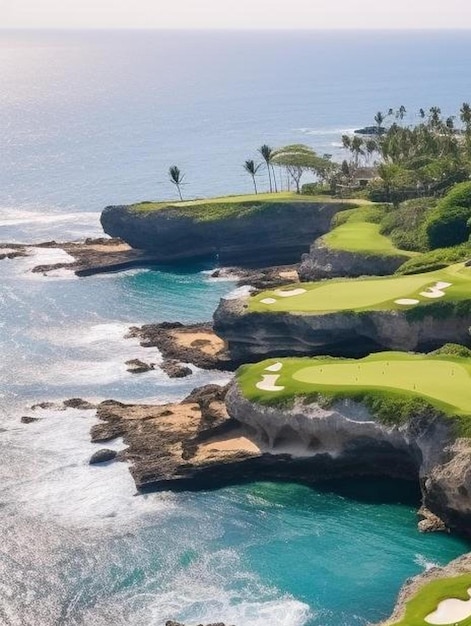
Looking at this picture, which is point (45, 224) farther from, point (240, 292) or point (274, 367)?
point (274, 367)

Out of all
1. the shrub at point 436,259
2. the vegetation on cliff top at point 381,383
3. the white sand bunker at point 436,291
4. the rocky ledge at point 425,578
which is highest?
the shrub at point 436,259

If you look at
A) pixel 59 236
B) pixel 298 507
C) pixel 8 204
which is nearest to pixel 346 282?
pixel 298 507

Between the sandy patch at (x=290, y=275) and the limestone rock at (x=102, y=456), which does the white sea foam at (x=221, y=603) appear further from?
the sandy patch at (x=290, y=275)

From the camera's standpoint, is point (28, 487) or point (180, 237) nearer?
point (28, 487)

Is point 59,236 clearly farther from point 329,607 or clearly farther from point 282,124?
point 282,124

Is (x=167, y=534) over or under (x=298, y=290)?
under

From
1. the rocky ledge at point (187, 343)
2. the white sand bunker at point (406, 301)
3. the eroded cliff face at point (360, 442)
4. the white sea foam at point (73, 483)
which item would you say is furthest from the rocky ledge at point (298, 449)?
Answer: the white sand bunker at point (406, 301)

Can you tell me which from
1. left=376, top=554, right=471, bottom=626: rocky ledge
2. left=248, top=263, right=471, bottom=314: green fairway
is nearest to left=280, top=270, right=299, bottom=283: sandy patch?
left=248, top=263, right=471, bottom=314: green fairway
